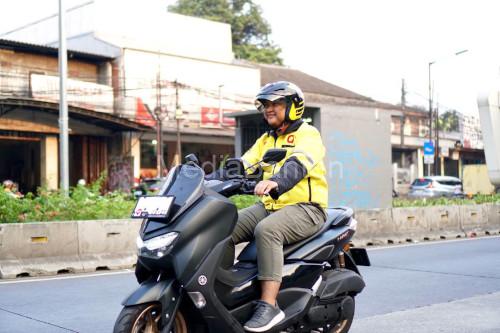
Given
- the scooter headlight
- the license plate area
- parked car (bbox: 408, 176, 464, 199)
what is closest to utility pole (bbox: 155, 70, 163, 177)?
parked car (bbox: 408, 176, 464, 199)

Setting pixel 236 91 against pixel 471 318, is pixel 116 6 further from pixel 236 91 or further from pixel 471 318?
pixel 471 318

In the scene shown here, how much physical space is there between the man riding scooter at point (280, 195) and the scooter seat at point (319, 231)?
0.15 ft

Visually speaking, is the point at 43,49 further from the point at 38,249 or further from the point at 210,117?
the point at 38,249

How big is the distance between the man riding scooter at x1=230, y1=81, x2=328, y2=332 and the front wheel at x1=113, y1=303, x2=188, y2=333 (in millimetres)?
621

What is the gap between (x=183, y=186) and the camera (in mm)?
4285

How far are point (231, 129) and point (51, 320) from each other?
31805 millimetres

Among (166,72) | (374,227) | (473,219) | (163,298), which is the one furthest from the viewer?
(166,72)

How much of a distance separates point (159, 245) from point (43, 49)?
94.5 feet

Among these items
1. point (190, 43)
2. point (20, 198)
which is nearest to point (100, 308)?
point (20, 198)

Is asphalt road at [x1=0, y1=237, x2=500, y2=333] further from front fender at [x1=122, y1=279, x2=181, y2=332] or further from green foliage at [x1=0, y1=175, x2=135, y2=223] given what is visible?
front fender at [x1=122, y1=279, x2=181, y2=332]

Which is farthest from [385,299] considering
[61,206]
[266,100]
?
[61,206]

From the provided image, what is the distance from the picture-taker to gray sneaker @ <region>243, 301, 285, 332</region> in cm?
438

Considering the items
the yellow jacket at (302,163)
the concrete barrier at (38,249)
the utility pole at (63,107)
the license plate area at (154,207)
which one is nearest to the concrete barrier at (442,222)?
the concrete barrier at (38,249)

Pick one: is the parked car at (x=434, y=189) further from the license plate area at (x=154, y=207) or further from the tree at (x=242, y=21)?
the license plate area at (x=154, y=207)
